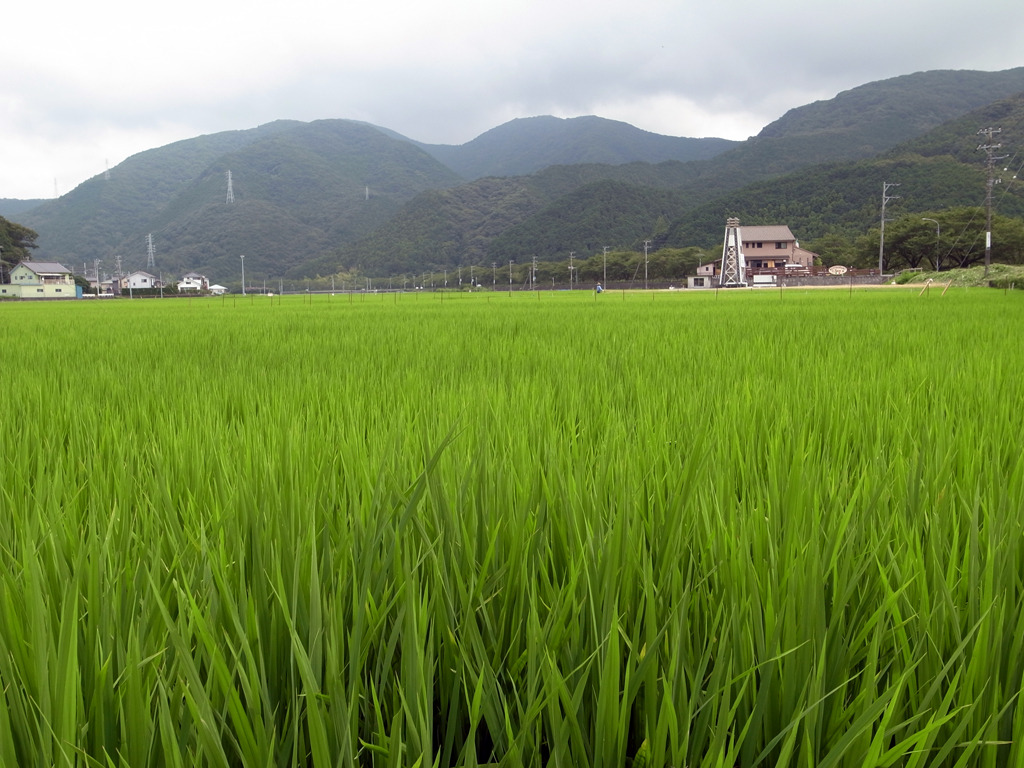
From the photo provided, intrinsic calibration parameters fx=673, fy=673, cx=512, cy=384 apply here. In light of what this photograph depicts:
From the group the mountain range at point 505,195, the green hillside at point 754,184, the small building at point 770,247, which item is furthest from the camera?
the mountain range at point 505,195

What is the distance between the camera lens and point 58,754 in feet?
1.77

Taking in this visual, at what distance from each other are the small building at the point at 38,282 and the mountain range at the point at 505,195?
4835cm

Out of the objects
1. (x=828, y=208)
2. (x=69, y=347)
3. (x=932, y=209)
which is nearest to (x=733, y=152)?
(x=828, y=208)

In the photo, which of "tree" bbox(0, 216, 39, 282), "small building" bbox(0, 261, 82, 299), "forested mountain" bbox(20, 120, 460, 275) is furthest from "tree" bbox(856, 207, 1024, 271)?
"forested mountain" bbox(20, 120, 460, 275)

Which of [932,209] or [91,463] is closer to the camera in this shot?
[91,463]

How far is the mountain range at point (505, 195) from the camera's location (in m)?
80.8

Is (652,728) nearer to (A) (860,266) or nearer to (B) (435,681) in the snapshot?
(B) (435,681)

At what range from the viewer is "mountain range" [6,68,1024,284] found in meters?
80.8

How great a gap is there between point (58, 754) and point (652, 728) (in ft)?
1.58

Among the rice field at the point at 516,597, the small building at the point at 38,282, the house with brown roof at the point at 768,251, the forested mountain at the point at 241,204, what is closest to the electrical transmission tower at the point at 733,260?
→ the house with brown roof at the point at 768,251

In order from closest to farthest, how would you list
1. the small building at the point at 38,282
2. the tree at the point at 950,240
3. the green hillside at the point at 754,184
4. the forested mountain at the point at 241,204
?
the tree at the point at 950,240, the small building at the point at 38,282, the green hillside at the point at 754,184, the forested mountain at the point at 241,204

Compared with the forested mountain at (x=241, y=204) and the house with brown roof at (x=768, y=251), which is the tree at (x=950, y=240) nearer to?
the house with brown roof at (x=768, y=251)

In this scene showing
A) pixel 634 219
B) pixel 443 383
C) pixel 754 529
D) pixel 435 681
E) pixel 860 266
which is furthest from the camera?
pixel 634 219

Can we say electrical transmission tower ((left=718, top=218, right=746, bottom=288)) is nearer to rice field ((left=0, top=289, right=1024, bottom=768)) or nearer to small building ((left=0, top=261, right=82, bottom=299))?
rice field ((left=0, top=289, right=1024, bottom=768))
